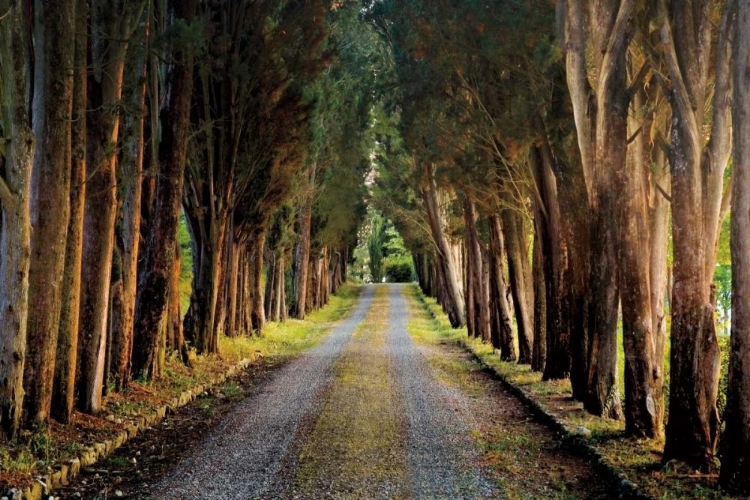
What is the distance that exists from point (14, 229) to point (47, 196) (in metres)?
Result: 0.71

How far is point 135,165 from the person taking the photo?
37.8 ft

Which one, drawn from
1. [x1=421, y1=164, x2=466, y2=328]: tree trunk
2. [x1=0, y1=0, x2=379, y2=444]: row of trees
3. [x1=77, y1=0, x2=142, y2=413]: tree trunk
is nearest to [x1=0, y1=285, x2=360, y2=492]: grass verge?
[x1=0, y1=0, x2=379, y2=444]: row of trees

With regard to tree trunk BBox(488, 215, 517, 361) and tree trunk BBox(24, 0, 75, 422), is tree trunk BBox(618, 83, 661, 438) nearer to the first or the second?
tree trunk BBox(24, 0, 75, 422)

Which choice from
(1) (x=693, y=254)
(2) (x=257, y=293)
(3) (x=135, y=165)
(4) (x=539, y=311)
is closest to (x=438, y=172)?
(4) (x=539, y=311)

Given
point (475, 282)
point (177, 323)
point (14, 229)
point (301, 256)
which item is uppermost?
point (301, 256)

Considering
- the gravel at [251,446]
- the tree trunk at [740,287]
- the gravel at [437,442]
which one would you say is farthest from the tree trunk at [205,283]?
the tree trunk at [740,287]

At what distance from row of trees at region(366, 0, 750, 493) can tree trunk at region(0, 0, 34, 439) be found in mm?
6052

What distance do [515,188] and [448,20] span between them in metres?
3.77

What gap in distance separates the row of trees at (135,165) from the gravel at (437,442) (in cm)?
394

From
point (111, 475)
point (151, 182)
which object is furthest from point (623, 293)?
point (151, 182)

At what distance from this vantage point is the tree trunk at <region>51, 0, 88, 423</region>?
828cm

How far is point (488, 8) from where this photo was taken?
39.2ft

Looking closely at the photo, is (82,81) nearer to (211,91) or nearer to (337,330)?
(211,91)

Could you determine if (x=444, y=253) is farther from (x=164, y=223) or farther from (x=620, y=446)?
(x=620, y=446)
